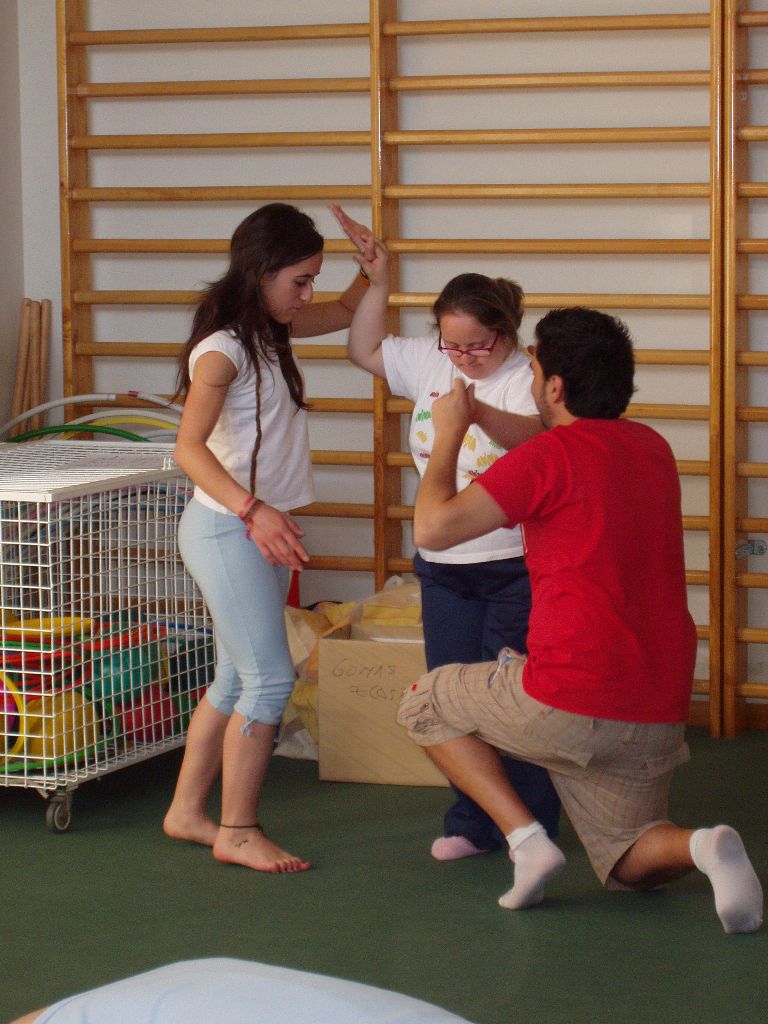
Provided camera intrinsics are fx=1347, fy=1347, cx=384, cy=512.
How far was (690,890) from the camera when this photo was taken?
2758 mm

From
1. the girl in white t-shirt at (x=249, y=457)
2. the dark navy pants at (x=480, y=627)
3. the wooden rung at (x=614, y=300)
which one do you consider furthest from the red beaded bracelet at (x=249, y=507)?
the wooden rung at (x=614, y=300)

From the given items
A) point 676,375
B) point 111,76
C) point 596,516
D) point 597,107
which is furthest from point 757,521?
point 111,76

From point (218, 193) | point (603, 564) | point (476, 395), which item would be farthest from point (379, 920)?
point (218, 193)

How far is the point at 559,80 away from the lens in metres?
4.05

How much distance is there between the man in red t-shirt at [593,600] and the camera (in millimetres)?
2422

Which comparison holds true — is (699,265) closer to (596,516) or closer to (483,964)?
(596,516)

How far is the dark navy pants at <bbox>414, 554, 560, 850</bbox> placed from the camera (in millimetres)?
2887

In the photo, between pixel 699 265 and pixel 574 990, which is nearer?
pixel 574 990

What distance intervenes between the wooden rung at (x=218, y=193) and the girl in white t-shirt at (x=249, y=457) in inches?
56.2

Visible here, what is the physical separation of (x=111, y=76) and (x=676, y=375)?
214 cm

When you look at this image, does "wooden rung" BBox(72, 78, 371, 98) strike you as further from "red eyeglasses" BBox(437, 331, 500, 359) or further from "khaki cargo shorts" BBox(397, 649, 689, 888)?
"khaki cargo shorts" BBox(397, 649, 689, 888)

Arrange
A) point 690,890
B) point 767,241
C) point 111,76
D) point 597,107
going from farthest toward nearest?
point 111,76
point 597,107
point 767,241
point 690,890

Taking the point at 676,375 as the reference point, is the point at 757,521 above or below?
below

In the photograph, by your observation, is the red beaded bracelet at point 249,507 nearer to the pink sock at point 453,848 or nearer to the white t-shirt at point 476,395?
the white t-shirt at point 476,395
